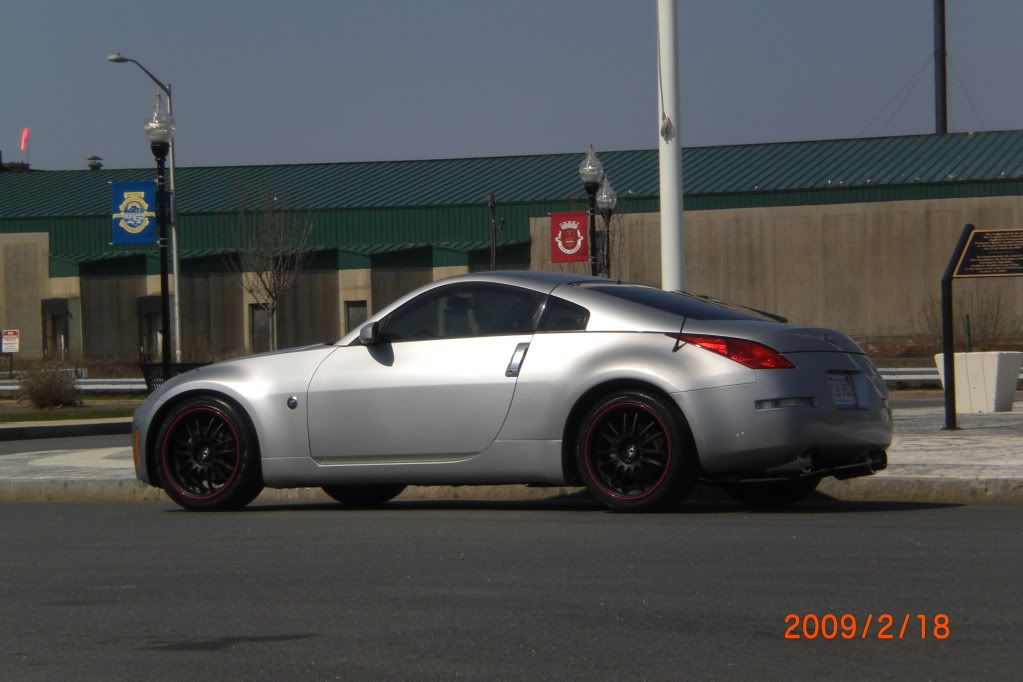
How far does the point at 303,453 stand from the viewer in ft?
31.0

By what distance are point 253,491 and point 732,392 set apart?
3148mm

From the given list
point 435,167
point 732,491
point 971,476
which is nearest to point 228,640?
point 732,491

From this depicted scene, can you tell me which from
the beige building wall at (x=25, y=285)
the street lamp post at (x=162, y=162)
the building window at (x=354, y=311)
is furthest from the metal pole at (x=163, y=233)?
the beige building wall at (x=25, y=285)

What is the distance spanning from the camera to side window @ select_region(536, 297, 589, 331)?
354 inches

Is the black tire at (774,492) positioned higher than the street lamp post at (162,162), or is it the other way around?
the street lamp post at (162,162)

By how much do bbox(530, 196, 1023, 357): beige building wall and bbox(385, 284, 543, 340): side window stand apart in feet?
144

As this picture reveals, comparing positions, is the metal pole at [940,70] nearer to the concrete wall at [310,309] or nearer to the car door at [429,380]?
the concrete wall at [310,309]

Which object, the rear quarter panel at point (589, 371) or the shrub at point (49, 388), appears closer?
the rear quarter panel at point (589, 371)

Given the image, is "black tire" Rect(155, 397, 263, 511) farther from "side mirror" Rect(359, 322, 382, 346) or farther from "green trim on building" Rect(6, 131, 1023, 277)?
"green trim on building" Rect(6, 131, 1023, 277)

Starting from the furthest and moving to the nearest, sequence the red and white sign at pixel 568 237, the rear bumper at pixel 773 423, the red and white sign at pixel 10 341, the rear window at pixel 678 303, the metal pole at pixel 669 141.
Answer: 1. the red and white sign at pixel 10 341
2. the red and white sign at pixel 568 237
3. the metal pole at pixel 669 141
4. the rear window at pixel 678 303
5. the rear bumper at pixel 773 423

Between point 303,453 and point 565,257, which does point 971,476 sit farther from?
point 565,257

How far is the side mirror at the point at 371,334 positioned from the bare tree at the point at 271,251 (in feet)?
151

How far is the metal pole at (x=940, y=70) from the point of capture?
210ft
